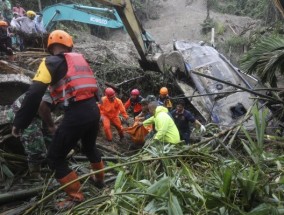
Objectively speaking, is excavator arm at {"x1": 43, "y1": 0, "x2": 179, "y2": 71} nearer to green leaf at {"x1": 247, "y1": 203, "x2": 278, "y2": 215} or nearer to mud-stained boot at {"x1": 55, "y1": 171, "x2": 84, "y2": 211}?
mud-stained boot at {"x1": 55, "y1": 171, "x2": 84, "y2": 211}

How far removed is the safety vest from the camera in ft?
11.0

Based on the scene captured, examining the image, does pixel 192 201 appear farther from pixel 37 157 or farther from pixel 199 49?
pixel 199 49

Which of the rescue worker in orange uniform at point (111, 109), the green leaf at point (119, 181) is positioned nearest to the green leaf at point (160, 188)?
the green leaf at point (119, 181)

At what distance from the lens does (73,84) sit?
3371 mm

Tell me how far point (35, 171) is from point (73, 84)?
121 cm

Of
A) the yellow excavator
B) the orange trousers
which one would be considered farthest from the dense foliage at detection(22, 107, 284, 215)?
the yellow excavator

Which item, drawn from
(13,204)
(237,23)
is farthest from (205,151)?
(237,23)

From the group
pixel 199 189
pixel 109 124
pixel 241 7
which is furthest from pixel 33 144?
pixel 241 7

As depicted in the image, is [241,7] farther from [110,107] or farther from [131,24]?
[110,107]

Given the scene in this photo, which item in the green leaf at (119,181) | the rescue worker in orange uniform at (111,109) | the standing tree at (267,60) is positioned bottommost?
the rescue worker in orange uniform at (111,109)

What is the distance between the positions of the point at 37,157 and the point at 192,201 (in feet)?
7.27

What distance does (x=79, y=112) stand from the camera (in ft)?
11.2

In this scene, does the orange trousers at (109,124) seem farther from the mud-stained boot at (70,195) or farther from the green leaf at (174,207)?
the green leaf at (174,207)

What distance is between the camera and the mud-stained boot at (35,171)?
400cm
